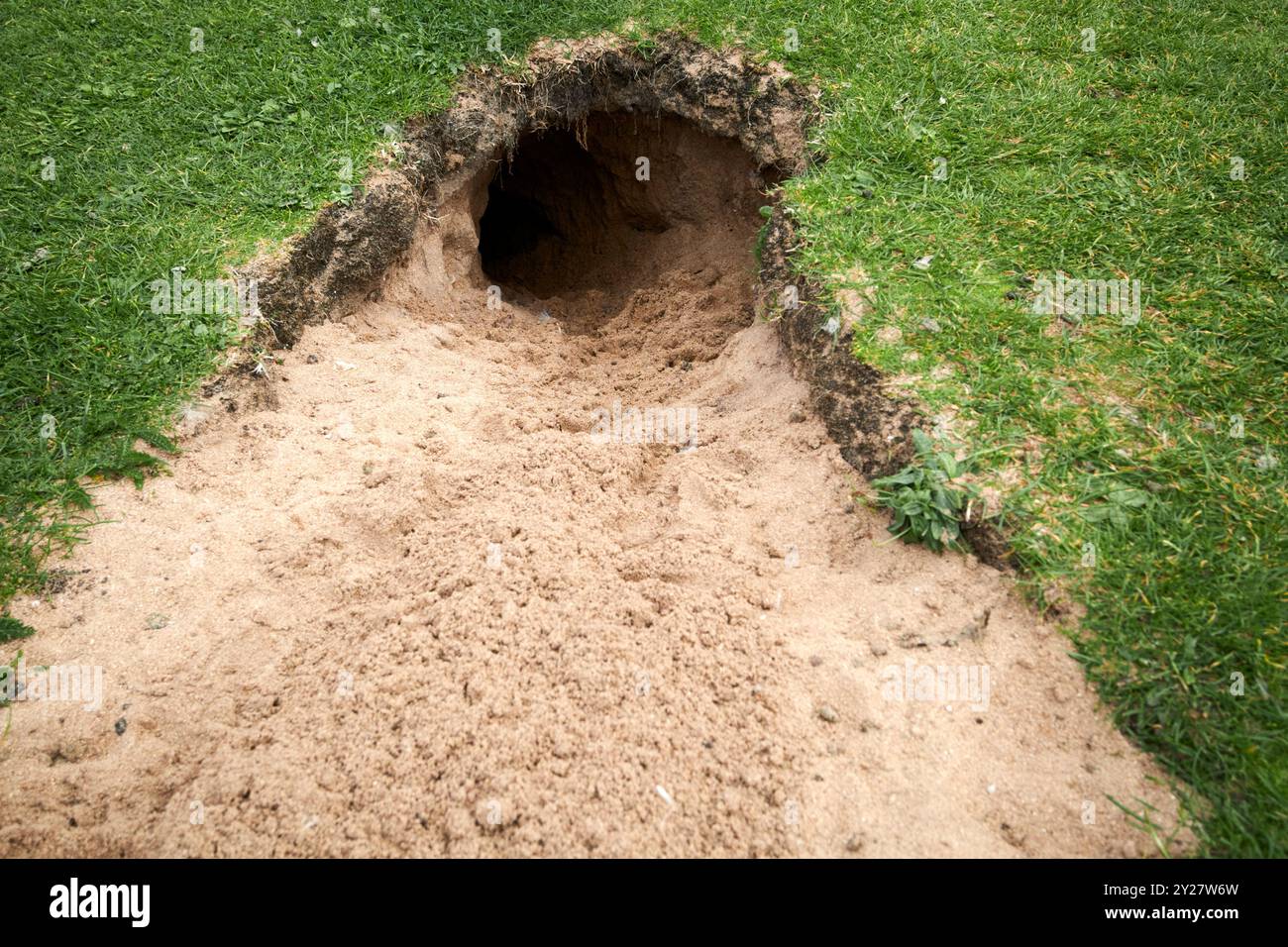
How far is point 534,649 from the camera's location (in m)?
2.85

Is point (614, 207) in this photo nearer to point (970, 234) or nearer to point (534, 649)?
point (970, 234)

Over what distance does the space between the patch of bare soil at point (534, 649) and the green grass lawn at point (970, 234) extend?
323 mm

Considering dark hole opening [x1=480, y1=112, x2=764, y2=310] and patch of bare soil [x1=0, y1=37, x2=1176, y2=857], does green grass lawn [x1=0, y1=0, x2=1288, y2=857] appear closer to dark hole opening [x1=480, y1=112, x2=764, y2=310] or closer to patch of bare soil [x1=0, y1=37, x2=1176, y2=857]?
patch of bare soil [x1=0, y1=37, x2=1176, y2=857]

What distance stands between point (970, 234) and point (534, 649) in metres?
3.05

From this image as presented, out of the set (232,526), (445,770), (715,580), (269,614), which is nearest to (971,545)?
(715,580)

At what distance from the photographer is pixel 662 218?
19.9 ft

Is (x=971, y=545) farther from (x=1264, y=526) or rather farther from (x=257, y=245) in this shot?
(x=257, y=245)

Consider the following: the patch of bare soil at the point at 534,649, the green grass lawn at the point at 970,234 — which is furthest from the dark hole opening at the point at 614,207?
the patch of bare soil at the point at 534,649

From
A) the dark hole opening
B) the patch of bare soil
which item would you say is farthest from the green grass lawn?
the dark hole opening

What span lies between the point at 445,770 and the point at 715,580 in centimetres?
121

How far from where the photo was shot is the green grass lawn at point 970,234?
2.74m

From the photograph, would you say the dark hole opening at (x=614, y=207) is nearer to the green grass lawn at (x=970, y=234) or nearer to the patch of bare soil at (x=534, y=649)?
the green grass lawn at (x=970, y=234)

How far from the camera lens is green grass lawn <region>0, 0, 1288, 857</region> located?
2738mm

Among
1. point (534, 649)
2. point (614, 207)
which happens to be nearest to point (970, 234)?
point (534, 649)
